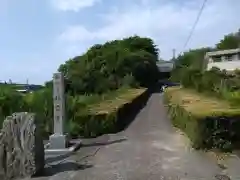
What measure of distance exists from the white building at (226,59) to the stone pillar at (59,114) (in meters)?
42.4

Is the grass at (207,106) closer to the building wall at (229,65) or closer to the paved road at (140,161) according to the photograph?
the paved road at (140,161)

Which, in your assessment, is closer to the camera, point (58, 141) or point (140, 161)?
point (140, 161)

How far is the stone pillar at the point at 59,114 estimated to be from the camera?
1425 cm

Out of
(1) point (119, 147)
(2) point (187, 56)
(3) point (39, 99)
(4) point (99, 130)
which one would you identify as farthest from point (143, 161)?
(2) point (187, 56)

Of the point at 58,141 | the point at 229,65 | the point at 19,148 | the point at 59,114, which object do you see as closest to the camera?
the point at 19,148

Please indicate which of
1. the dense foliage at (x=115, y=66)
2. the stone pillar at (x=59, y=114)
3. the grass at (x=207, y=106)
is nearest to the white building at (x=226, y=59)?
the dense foliage at (x=115, y=66)

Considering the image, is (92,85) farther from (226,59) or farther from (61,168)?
(61,168)

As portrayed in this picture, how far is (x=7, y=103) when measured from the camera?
19406mm

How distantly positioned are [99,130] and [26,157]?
7163 millimetres

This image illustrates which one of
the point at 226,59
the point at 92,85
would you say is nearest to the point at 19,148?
the point at 92,85

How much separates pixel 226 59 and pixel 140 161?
5151cm

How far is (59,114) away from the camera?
14508 millimetres

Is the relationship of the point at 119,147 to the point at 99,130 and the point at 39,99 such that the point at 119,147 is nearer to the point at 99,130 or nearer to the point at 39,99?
the point at 99,130

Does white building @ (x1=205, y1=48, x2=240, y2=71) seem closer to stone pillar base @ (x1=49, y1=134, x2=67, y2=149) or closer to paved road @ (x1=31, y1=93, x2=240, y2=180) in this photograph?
paved road @ (x1=31, y1=93, x2=240, y2=180)
